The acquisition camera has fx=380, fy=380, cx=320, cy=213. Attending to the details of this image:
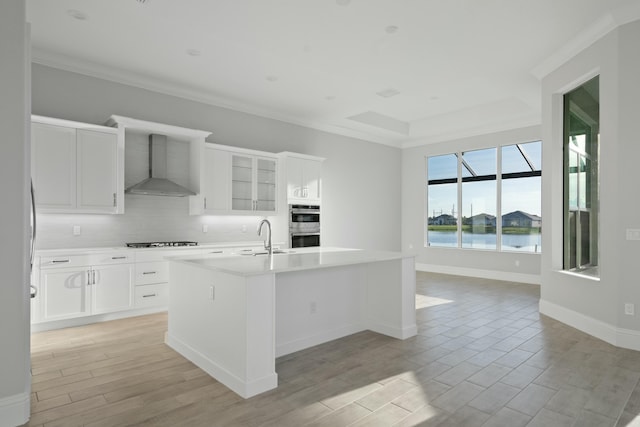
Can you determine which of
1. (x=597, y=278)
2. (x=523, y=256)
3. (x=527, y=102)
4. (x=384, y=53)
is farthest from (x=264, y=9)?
(x=523, y=256)

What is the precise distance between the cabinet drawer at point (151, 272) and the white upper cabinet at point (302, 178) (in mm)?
2246

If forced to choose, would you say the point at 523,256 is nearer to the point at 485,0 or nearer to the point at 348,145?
the point at 348,145

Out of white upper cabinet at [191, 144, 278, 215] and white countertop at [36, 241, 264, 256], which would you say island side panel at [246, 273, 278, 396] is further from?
white upper cabinet at [191, 144, 278, 215]

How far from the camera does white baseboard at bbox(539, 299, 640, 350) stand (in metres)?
3.48

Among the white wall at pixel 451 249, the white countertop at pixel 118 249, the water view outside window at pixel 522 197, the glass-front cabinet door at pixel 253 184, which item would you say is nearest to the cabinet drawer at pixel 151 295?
the white countertop at pixel 118 249

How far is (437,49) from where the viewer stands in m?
4.32

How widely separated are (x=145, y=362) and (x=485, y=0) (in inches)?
168

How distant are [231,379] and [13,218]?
1.68 m

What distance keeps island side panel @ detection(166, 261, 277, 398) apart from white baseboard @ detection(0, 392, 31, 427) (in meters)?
1.10

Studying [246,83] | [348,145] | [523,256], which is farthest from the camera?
[348,145]

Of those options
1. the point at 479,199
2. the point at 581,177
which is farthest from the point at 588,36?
the point at 479,199

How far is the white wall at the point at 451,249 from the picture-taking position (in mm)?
7102

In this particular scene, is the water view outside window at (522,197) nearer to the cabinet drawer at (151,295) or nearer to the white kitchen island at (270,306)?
the white kitchen island at (270,306)

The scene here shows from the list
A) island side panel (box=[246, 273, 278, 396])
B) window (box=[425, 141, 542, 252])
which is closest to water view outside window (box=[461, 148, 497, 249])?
window (box=[425, 141, 542, 252])
